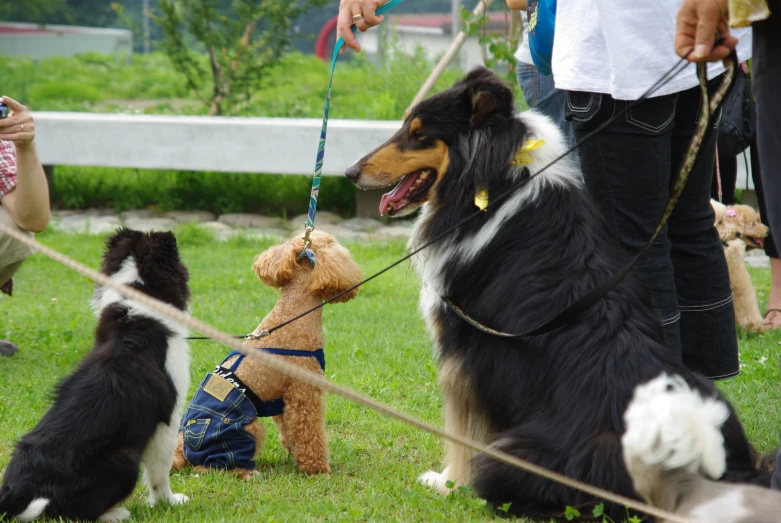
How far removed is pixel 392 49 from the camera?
10.8 m

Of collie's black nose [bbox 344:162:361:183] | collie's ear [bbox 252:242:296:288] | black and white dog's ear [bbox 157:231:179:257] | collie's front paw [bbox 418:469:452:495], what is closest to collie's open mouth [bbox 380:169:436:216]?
collie's black nose [bbox 344:162:361:183]

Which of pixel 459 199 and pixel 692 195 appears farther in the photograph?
pixel 692 195

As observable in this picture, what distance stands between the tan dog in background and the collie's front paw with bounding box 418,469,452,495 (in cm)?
268

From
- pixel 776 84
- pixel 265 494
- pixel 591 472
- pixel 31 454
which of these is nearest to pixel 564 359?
pixel 591 472

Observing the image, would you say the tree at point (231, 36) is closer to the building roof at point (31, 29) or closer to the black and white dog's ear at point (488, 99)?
the black and white dog's ear at point (488, 99)

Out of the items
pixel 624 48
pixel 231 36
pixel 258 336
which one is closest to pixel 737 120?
pixel 624 48

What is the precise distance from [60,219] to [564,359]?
6.65m

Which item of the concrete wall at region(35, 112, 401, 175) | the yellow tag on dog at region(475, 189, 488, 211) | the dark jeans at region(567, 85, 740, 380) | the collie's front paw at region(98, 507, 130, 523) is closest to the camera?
the collie's front paw at region(98, 507, 130, 523)

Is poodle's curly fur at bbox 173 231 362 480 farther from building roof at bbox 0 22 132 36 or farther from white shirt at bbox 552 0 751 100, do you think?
building roof at bbox 0 22 132 36

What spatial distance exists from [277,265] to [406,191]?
1.84 feet

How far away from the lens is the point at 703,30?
228 centimetres

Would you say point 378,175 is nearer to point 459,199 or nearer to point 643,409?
point 459,199

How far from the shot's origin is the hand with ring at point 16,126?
3838mm

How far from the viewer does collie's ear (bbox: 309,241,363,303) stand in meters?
3.25
